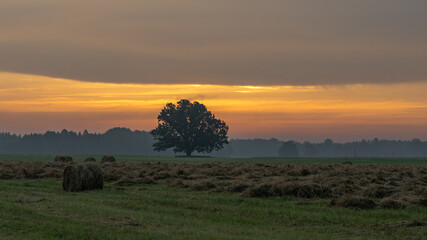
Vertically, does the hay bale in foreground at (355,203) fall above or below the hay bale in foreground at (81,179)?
below

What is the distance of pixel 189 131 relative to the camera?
131250 mm

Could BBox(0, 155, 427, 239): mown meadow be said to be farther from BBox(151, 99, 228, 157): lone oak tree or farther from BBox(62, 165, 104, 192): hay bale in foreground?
BBox(151, 99, 228, 157): lone oak tree

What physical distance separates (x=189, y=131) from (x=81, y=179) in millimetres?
104098

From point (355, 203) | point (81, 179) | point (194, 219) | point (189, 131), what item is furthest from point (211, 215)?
point (189, 131)

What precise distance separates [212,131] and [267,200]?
10907cm

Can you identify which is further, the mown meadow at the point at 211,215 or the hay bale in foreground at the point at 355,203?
the hay bale in foreground at the point at 355,203

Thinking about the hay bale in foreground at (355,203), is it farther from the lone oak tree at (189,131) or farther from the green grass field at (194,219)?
the lone oak tree at (189,131)

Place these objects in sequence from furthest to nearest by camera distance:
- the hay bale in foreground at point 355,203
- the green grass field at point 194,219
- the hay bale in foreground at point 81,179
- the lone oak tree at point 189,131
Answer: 1. the lone oak tree at point 189,131
2. the hay bale in foreground at point 81,179
3. the hay bale in foreground at point 355,203
4. the green grass field at point 194,219

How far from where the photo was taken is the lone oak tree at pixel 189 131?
129 metres

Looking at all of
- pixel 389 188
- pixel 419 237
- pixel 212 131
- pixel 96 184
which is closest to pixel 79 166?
pixel 96 184

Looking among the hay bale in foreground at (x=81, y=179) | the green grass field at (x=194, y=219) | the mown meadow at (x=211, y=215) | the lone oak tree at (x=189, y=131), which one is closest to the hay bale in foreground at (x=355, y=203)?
the mown meadow at (x=211, y=215)

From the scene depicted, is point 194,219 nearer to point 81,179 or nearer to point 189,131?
point 81,179

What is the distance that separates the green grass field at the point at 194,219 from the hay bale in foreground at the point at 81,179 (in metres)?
3.54

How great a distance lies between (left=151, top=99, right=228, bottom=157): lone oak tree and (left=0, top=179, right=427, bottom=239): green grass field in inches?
4135
